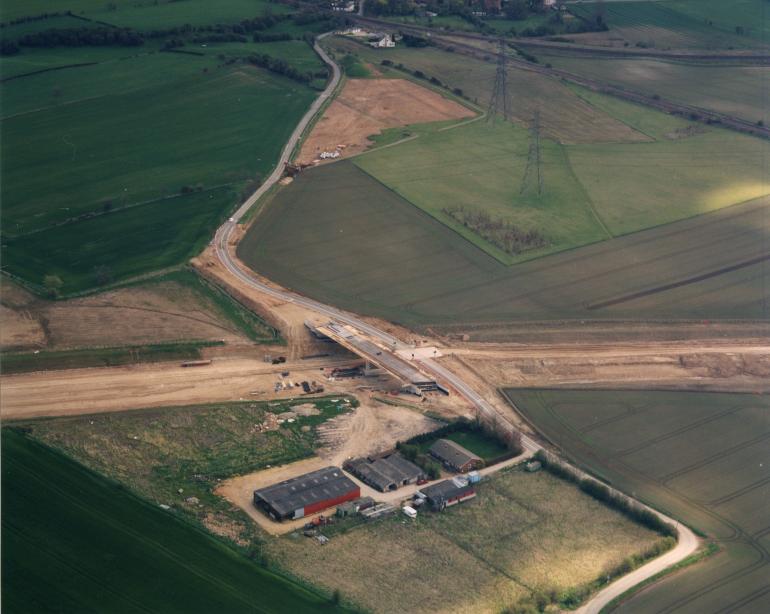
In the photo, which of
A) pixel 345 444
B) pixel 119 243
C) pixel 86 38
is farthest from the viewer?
pixel 86 38

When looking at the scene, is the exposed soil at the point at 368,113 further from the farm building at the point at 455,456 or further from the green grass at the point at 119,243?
the farm building at the point at 455,456

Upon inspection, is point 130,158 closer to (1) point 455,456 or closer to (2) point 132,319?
(2) point 132,319

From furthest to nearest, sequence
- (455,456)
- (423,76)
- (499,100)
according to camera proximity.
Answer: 1. (423,76)
2. (499,100)
3. (455,456)

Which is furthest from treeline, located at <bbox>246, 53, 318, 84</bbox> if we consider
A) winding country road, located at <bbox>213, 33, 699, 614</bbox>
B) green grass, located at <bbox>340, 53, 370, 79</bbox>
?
winding country road, located at <bbox>213, 33, 699, 614</bbox>

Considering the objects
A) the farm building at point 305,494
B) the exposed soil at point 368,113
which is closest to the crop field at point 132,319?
the farm building at point 305,494

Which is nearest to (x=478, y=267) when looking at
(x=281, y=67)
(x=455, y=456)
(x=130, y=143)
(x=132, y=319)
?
(x=455, y=456)

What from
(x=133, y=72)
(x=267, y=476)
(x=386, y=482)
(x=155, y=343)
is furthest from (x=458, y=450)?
(x=133, y=72)

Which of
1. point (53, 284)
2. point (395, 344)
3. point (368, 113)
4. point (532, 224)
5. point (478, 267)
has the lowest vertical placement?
point (395, 344)
